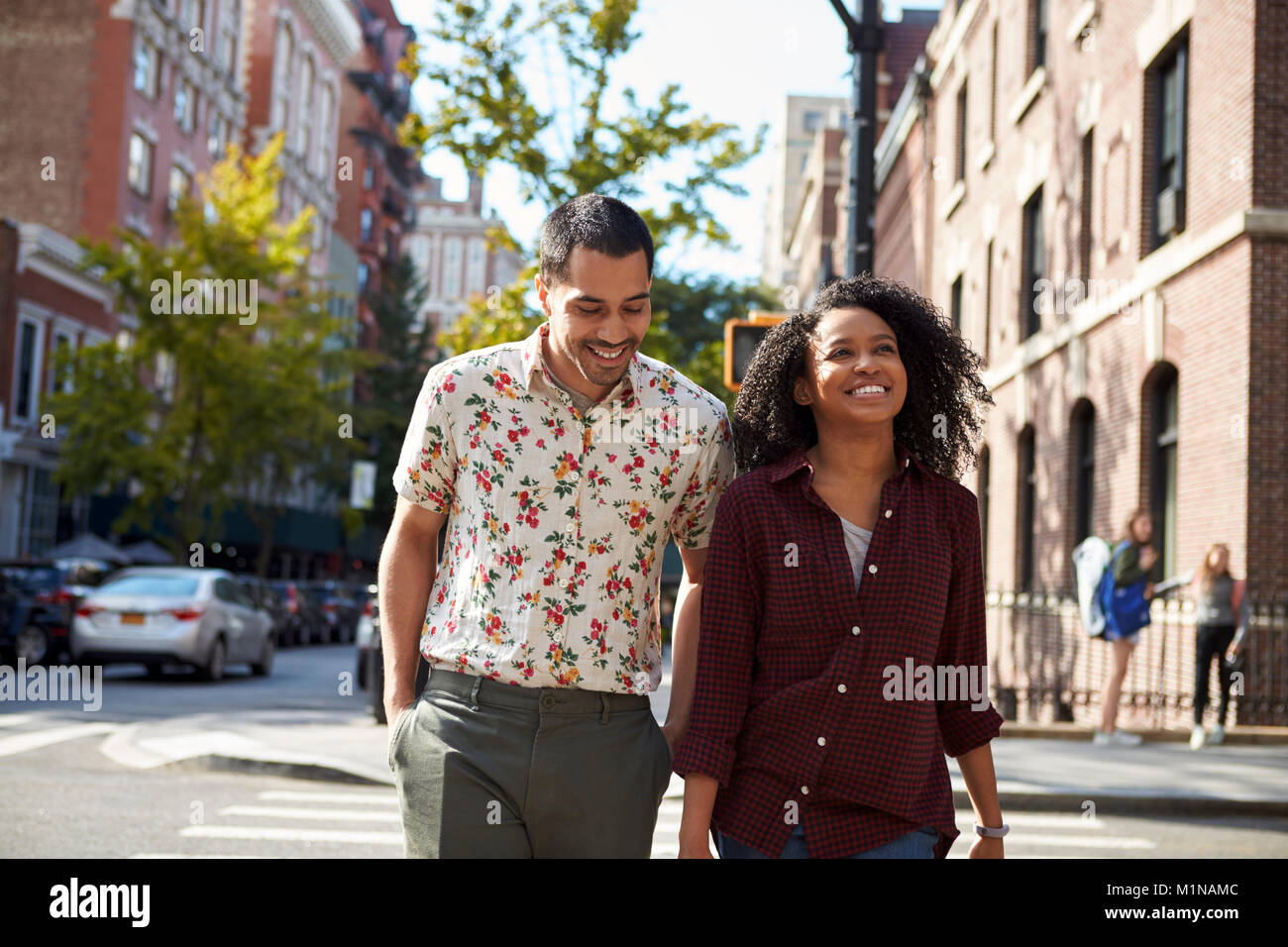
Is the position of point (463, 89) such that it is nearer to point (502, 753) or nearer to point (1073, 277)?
point (1073, 277)

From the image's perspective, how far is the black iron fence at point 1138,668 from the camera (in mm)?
13219

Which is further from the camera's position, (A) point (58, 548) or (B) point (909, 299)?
(A) point (58, 548)

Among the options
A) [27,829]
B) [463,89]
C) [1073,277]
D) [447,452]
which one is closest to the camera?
[447,452]

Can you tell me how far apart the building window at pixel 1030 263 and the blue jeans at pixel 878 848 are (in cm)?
1876

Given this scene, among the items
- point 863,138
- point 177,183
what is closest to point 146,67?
point 177,183

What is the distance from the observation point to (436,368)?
328 cm

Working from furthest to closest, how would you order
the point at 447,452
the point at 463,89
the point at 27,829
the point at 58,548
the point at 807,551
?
the point at 58,548
the point at 463,89
the point at 27,829
the point at 447,452
the point at 807,551

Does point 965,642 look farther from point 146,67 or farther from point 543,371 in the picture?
point 146,67

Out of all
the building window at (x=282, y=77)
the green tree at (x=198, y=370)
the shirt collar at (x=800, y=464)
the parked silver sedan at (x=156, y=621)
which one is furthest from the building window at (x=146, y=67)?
the shirt collar at (x=800, y=464)

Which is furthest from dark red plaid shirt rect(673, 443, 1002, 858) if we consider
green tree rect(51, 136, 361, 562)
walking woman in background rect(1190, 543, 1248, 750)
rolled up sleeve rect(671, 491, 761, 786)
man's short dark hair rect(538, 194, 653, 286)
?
green tree rect(51, 136, 361, 562)

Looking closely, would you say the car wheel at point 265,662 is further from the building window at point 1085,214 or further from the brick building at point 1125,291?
A: the building window at point 1085,214

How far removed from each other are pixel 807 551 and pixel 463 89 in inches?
813

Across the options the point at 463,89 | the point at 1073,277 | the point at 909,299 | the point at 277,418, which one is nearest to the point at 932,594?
the point at 909,299

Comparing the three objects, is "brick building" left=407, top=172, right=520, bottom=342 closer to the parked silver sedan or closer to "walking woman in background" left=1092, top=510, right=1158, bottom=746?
the parked silver sedan
